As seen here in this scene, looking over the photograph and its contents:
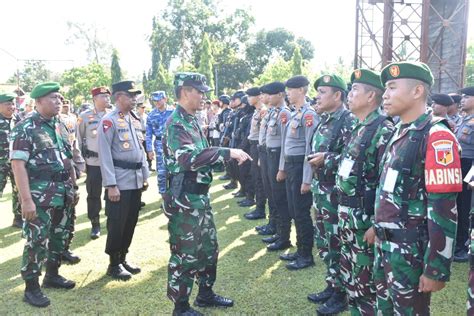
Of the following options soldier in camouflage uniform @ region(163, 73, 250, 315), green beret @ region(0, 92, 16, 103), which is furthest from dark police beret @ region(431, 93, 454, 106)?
green beret @ region(0, 92, 16, 103)

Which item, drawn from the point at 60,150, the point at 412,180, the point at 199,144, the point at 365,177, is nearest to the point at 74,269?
the point at 60,150

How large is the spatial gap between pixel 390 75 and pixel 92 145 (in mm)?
4802

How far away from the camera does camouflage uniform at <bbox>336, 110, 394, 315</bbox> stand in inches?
111

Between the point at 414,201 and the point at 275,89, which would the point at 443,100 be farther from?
the point at 414,201

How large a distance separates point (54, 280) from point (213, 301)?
1.86m

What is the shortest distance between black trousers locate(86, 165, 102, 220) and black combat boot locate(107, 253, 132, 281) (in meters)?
1.66

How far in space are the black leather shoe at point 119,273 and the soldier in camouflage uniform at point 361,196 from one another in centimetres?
259

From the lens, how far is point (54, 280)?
4.25 metres

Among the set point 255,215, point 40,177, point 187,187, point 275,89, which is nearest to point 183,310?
point 187,187

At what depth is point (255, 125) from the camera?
23.2ft

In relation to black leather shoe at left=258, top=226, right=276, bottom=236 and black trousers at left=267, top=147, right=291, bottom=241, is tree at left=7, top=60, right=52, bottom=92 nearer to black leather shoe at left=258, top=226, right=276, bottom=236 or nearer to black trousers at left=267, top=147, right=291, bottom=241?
black leather shoe at left=258, top=226, right=276, bottom=236

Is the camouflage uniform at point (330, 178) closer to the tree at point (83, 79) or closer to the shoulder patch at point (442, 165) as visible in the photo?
the shoulder patch at point (442, 165)

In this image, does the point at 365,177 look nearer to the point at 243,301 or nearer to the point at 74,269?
the point at 243,301

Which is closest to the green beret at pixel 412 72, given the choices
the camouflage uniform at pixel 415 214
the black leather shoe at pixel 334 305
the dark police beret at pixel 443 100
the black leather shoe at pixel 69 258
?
the camouflage uniform at pixel 415 214
